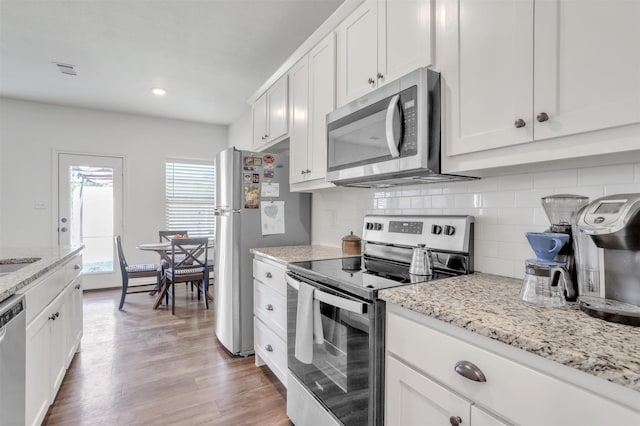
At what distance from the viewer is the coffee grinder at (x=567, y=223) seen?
103 centimetres

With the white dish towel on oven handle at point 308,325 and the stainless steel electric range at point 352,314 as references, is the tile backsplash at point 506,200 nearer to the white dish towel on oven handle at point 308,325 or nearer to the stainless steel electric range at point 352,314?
the stainless steel electric range at point 352,314

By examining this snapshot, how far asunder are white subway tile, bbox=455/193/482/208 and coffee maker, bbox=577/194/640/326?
63 centimetres

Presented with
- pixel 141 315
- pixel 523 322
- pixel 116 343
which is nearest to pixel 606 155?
pixel 523 322

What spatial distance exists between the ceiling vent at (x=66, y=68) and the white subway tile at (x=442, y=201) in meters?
3.73

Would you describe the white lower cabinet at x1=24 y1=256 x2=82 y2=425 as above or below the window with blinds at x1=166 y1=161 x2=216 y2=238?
below

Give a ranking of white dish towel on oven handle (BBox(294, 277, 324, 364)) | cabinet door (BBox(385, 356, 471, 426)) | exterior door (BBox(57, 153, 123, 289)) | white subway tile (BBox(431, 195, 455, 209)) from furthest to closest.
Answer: exterior door (BBox(57, 153, 123, 289))
white subway tile (BBox(431, 195, 455, 209))
white dish towel on oven handle (BBox(294, 277, 324, 364))
cabinet door (BBox(385, 356, 471, 426))

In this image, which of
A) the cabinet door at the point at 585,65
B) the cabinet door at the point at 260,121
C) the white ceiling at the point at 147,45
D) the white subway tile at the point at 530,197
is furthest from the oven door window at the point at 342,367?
the white ceiling at the point at 147,45

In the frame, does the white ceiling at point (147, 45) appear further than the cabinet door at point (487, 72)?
Yes

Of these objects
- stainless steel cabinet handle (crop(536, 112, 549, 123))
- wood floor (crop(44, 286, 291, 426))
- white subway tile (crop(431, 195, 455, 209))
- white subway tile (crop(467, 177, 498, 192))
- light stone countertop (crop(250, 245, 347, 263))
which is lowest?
wood floor (crop(44, 286, 291, 426))

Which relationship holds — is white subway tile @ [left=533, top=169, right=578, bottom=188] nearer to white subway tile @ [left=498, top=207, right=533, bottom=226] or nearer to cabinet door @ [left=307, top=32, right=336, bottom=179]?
white subway tile @ [left=498, top=207, right=533, bottom=226]

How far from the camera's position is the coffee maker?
841 millimetres

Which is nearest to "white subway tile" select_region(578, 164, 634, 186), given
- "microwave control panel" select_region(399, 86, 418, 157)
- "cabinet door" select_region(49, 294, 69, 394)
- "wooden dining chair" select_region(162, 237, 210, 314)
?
"microwave control panel" select_region(399, 86, 418, 157)

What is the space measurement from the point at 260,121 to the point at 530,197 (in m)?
2.45

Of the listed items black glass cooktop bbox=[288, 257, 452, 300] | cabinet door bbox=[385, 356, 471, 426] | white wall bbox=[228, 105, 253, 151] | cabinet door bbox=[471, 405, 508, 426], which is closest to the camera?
cabinet door bbox=[471, 405, 508, 426]
